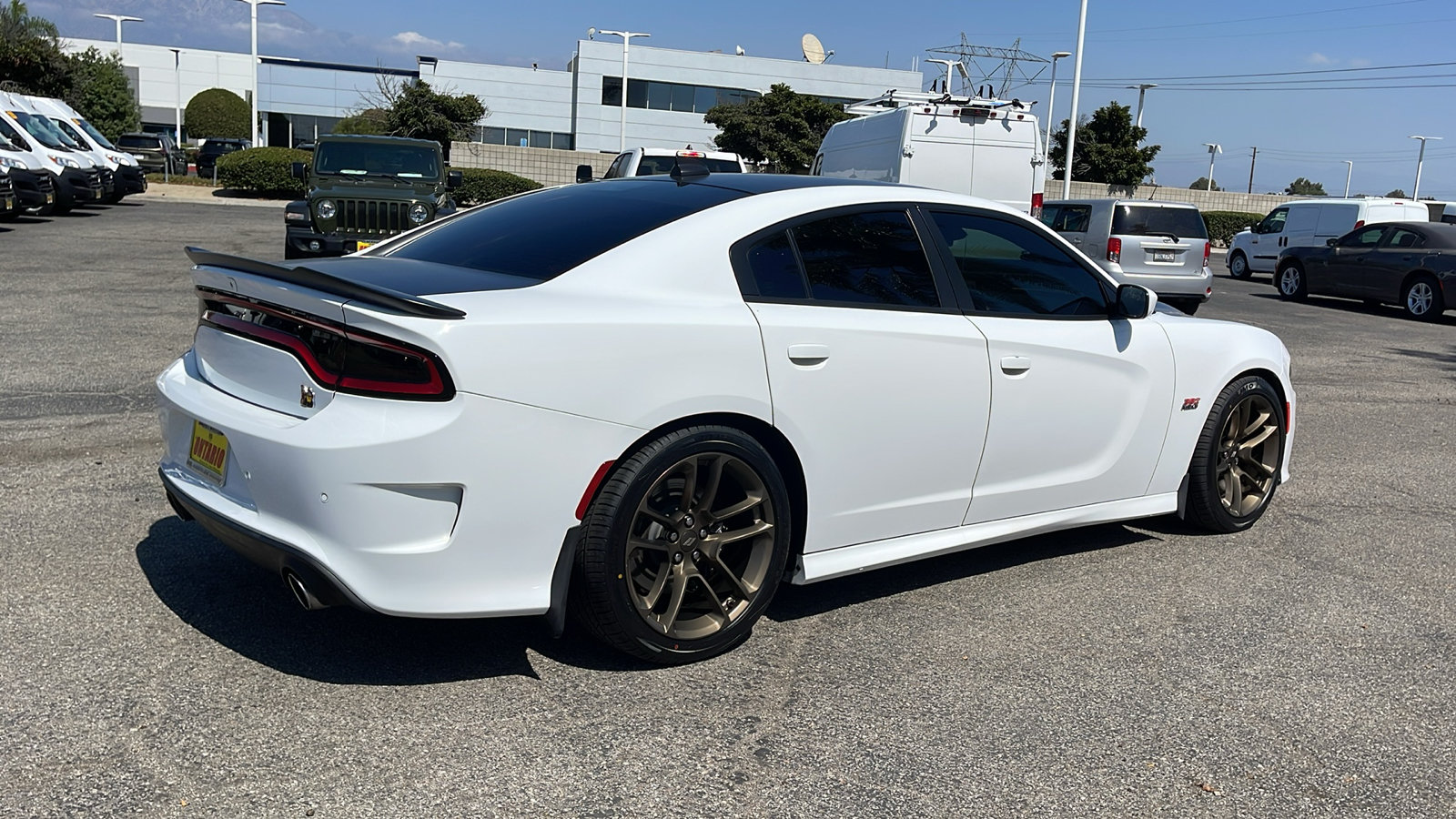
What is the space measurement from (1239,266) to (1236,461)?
77.4 feet

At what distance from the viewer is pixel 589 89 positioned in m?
68.9

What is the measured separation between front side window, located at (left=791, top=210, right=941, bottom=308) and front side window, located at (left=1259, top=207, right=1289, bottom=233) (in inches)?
969

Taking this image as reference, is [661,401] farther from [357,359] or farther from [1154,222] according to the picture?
[1154,222]

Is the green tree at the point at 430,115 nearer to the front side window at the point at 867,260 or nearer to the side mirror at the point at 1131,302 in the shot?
the side mirror at the point at 1131,302

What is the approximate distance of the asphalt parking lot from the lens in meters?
3.08

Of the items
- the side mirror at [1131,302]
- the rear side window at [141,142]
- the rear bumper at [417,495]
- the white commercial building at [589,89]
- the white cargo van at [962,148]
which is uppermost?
the white commercial building at [589,89]

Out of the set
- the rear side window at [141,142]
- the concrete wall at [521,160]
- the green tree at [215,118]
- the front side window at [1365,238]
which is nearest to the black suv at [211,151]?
the rear side window at [141,142]

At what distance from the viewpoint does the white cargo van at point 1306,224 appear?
82.1 ft

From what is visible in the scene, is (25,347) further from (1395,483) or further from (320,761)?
(1395,483)

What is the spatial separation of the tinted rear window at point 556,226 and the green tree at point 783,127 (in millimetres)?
49274

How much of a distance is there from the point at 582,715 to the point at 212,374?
1612 mm

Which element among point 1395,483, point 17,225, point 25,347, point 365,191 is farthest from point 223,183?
point 1395,483

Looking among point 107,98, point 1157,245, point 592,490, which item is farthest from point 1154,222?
point 107,98

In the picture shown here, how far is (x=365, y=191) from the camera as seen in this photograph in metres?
14.4
